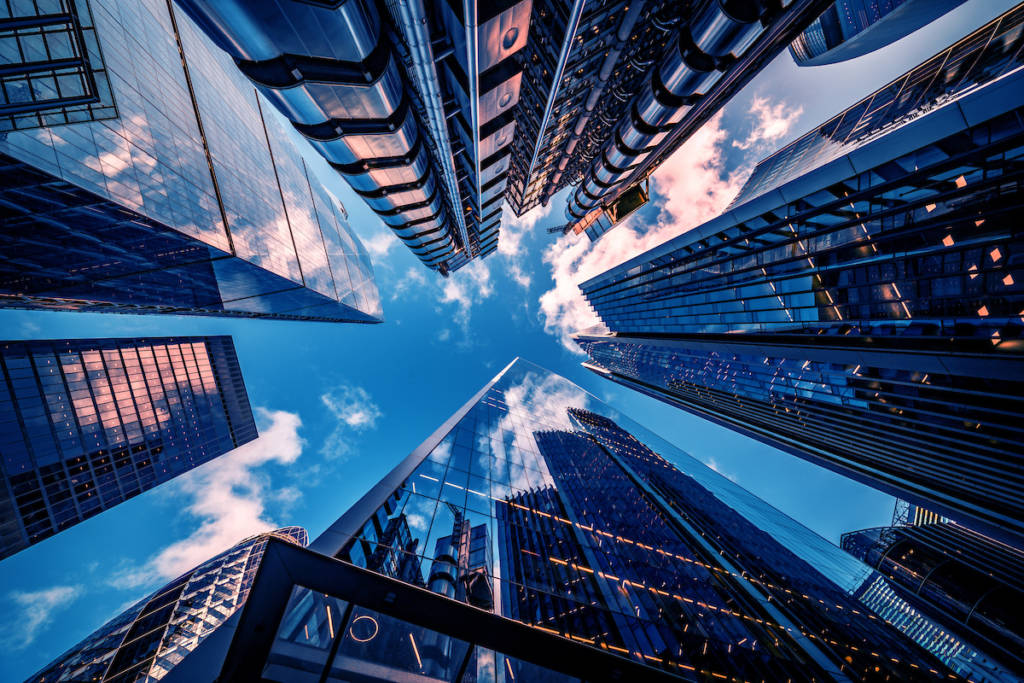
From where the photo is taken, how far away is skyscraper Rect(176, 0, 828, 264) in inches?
288

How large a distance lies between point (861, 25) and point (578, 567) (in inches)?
2001

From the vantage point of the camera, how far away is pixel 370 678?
184 inches

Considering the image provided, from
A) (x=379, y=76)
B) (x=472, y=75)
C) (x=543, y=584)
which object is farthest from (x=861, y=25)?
(x=543, y=584)

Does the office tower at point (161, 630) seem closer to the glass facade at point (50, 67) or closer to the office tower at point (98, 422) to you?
the office tower at point (98, 422)

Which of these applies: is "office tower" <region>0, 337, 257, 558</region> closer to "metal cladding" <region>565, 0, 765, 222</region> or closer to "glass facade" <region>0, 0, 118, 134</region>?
"glass facade" <region>0, 0, 118, 134</region>

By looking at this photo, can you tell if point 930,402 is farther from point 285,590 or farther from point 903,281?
point 285,590

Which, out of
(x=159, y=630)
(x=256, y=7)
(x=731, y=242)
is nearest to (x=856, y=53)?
(x=731, y=242)

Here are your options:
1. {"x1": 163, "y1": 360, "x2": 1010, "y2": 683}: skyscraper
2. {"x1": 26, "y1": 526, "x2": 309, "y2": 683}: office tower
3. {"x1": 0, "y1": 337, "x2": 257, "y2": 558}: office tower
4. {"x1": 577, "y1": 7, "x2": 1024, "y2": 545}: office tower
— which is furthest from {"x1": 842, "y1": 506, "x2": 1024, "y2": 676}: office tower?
{"x1": 0, "y1": 337, "x2": 257, "y2": 558}: office tower

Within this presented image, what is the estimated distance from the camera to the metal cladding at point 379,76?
6.78m

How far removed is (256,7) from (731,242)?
27430 millimetres

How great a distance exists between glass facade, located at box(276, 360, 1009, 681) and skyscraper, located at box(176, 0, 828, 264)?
10999 millimetres

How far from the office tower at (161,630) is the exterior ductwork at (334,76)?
44222 mm

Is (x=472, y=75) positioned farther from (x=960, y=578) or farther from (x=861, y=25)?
(x=960, y=578)

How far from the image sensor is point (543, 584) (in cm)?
1062
